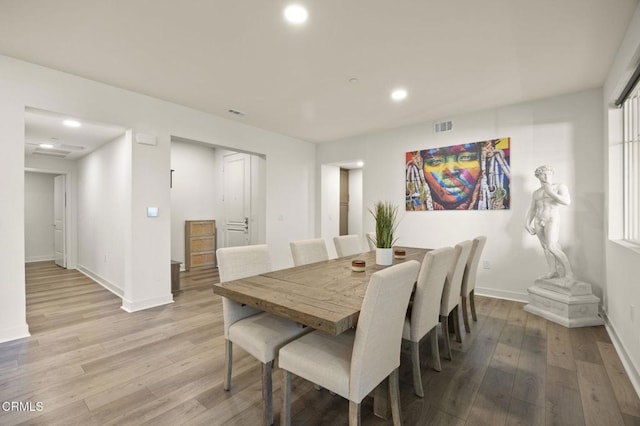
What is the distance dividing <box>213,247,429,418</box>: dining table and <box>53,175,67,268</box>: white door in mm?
6056

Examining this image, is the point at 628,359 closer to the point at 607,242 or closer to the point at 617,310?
the point at 617,310

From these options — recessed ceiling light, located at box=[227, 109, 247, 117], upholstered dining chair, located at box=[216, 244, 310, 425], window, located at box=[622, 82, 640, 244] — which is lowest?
upholstered dining chair, located at box=[216, 244, 310, 425]

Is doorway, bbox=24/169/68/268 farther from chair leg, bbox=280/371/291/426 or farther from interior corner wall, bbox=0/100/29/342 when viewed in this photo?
chair leg, bbox=280/371/291/426

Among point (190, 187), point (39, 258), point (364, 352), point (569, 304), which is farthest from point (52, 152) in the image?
point (569, 304)

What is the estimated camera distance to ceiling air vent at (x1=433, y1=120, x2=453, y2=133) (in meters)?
4.21

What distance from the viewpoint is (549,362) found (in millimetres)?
2217

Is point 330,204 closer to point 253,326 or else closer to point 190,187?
point 190,187

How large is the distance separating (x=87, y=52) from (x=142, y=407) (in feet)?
9.41

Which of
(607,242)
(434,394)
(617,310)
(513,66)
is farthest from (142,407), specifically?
(607,242)

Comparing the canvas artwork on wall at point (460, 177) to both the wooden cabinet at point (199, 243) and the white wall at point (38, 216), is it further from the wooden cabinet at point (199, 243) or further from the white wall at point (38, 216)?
the white wall at point (38, 216)

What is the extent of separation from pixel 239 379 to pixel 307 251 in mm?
1179

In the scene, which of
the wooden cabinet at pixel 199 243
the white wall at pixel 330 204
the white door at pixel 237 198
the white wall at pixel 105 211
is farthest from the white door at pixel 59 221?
the white wall at pixel 330 204

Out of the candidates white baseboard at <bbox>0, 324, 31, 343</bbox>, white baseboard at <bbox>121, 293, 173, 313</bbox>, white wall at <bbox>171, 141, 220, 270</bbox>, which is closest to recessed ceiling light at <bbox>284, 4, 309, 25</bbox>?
white baseboard at <bbox>121, 293, 173, 313</bbox>

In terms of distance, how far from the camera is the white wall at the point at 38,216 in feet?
21.2
